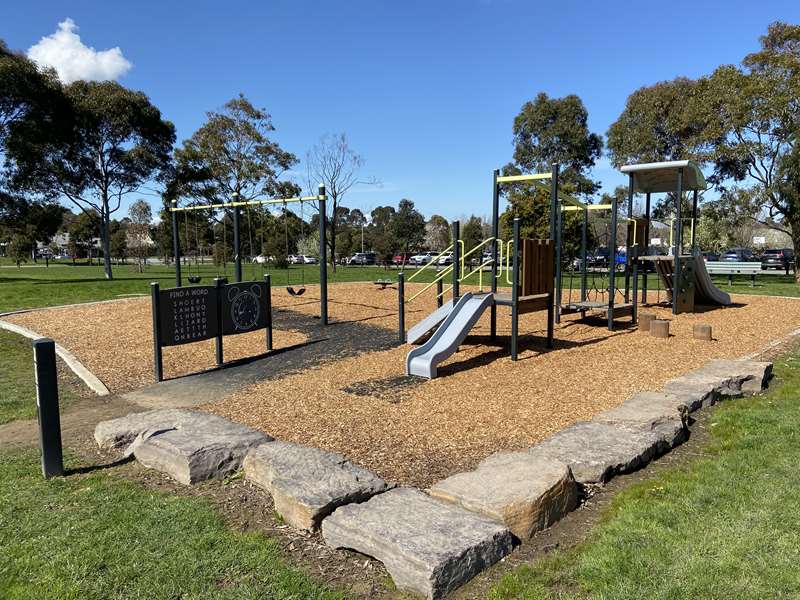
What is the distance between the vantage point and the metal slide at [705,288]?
515 inches

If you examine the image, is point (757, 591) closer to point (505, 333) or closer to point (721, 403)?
point (721, 403)

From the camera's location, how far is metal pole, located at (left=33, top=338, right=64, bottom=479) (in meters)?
3.93

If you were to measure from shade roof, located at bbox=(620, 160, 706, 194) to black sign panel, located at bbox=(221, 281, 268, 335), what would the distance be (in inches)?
322

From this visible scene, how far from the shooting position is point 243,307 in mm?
8430

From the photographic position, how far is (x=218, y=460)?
155 inches

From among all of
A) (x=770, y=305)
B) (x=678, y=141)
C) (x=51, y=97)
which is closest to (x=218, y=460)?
(x=770, y=305)

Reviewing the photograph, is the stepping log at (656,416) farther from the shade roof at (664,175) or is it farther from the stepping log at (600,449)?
the shade roof at (664,175)

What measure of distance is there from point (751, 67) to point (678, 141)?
7.96m

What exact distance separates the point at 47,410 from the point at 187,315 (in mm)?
3546

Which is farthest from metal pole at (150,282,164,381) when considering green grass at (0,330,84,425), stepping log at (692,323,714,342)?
stepping log at (692,323,714,342)

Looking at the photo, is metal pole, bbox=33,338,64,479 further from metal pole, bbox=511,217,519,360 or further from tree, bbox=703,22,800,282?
tree, bbox=703,22,800,282

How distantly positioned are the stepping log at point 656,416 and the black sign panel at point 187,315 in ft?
17.4

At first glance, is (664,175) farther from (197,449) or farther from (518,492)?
(197,449)

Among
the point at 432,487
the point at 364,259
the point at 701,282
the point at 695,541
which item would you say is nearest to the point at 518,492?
the point at 432,487
